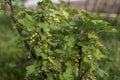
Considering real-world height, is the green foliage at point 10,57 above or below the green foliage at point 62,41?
below

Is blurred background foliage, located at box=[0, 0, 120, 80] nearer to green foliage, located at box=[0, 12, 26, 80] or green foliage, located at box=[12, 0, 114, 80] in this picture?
green foliage, located at box=[0, 12, 26, 80]

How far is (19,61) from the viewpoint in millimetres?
5477

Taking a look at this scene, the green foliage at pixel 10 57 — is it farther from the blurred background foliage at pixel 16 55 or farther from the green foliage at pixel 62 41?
the green foliage at pixel 62 41

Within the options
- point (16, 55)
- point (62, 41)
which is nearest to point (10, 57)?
point (16, 55)

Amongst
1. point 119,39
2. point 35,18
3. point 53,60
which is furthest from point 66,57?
point 119,39

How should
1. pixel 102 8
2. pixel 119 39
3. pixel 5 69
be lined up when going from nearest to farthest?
pixel 5 69
pixel 119 39
pixel 102 8

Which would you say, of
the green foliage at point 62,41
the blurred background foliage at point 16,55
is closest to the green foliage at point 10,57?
the blurred background foliage at point 16,55

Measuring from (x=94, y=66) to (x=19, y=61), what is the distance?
2.69 meters

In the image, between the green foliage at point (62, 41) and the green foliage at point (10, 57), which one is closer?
the green foliage at point (62, 41)

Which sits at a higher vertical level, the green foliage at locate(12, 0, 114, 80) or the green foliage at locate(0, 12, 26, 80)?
the green foliage at locate(12, 0, 114, 80)

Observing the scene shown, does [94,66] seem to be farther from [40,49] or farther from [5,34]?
[5,34]

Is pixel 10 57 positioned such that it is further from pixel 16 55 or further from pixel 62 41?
pixel 62 41

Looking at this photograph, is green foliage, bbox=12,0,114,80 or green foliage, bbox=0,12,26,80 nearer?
green foliage, bbox=12,0,114,80

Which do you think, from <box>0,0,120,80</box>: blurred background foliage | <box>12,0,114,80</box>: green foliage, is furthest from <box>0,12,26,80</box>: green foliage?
<box>12,0,114,80</box>: green foliage
